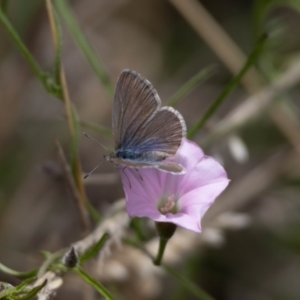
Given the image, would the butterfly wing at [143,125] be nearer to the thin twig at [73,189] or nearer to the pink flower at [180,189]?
the pink flower at [180,189]

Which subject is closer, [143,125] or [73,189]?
[143,125]

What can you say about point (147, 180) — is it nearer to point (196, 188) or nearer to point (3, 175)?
point (196, 188)

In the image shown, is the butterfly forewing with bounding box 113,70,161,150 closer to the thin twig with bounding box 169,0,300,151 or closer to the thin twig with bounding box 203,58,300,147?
the thin twig with bounding box 203,58,300,147

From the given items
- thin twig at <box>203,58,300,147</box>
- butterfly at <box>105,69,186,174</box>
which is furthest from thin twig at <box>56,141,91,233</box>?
thin twig at <box>203,58,300,147</box>

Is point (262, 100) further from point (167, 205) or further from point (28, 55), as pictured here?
point (28, 55)

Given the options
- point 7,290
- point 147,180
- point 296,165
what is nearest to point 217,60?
point 296,165

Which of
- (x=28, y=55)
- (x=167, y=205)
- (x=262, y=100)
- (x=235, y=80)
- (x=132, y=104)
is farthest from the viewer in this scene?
(x=262, y=100)

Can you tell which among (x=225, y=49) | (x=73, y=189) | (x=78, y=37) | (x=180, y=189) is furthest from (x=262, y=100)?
(x=73, y=189)
